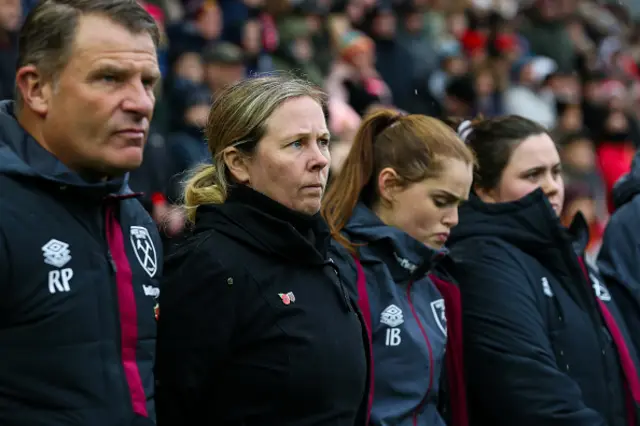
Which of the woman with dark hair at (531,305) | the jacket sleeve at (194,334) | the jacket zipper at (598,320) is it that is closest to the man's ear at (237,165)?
the jacket sleeve at (194,334)

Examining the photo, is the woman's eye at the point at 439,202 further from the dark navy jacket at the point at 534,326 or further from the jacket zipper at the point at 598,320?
the jacket zipper at the point at 598,320

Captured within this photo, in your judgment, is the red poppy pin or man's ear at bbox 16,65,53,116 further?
the red poppy pin

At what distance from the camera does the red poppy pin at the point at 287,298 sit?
294 centimetres

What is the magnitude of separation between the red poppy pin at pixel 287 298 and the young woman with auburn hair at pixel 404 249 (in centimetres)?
40

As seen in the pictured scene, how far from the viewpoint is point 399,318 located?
3.46 m

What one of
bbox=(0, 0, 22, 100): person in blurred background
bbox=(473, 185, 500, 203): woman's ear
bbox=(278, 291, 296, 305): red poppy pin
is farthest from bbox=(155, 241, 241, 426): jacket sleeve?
bbox=(0, 0, 22, 100): person in blurred background

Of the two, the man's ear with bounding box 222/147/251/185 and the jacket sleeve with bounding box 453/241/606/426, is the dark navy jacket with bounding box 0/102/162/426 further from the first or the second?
the jacket sleeve with bounding box 453/241/606/426

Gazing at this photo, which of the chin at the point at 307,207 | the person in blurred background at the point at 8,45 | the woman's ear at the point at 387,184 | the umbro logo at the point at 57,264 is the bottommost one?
the umbro logo at the point at 57,264

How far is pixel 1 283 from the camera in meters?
2.36

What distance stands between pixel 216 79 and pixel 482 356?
4.26 m

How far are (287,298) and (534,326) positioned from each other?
4.05 ft

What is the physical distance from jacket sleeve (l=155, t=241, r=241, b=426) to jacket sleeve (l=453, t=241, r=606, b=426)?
49.5 inches

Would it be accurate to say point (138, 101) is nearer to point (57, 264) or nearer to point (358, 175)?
point (57, 264)

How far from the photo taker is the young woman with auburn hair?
340 centimetres
